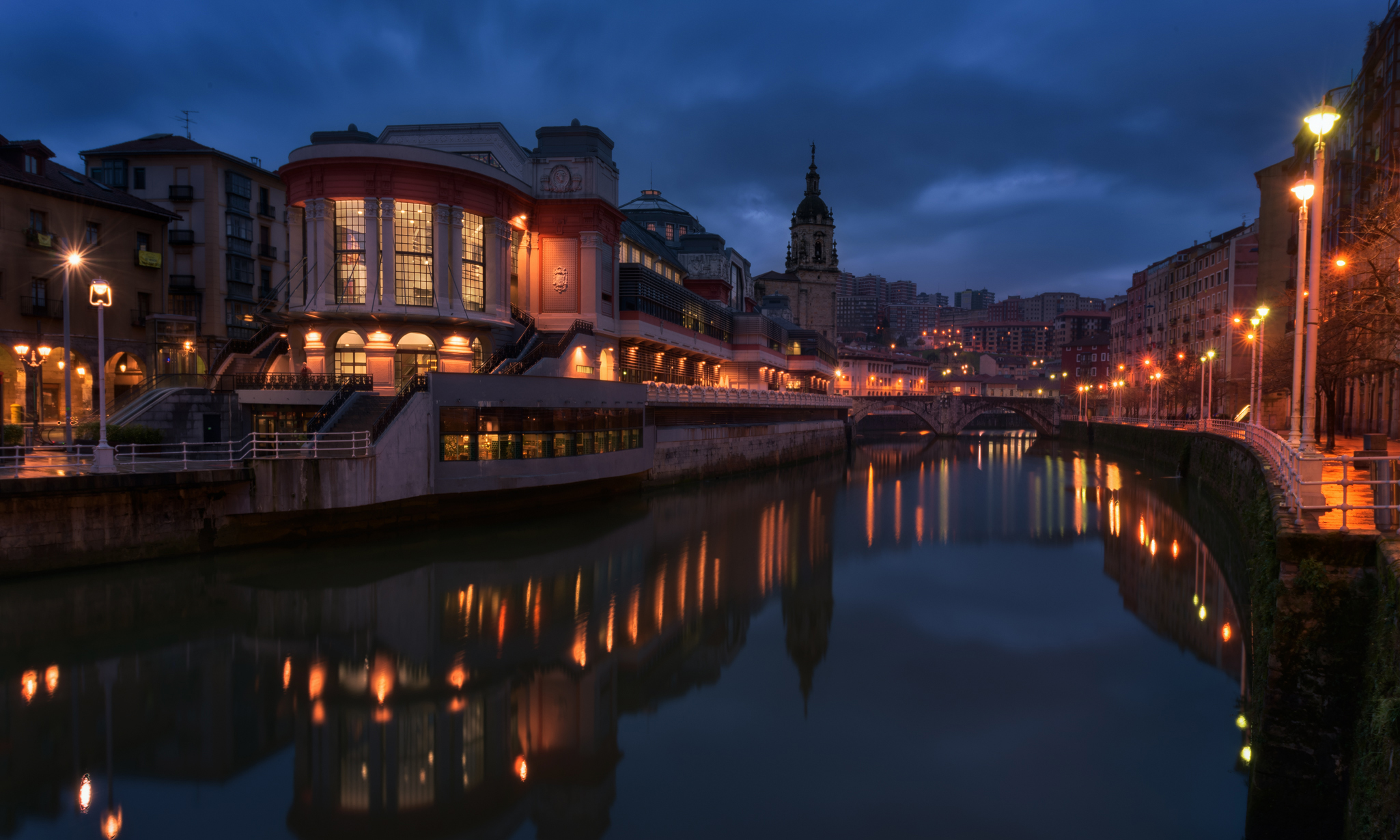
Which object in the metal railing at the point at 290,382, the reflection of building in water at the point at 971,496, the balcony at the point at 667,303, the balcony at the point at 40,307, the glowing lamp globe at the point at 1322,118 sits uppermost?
the balcony at the point at 667,303

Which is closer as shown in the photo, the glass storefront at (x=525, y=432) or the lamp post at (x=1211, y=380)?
the glass storefront at (x=525, y=432)

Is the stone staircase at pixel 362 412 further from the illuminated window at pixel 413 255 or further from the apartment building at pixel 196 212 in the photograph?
the apartment building at pixel 196 212

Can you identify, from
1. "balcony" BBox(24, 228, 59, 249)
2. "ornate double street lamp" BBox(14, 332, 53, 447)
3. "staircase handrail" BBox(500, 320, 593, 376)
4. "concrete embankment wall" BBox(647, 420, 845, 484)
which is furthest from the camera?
"concrete embankment wall" BBox(647, 420, 845, 484)

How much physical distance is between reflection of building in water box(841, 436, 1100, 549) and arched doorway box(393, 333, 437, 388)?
22.0m

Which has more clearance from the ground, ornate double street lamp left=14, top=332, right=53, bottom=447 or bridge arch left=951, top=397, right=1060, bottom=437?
ornate double street lamp left=14, top=332, right=53, bottom=447

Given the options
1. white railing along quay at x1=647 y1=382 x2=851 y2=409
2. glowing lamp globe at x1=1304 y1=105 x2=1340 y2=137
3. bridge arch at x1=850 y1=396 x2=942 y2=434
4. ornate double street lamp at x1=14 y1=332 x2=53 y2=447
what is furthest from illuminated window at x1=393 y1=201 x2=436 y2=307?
bridge arch at x1=850 y1=396 x2=942 y2=434

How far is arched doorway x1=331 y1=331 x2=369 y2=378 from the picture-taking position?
37.6 m

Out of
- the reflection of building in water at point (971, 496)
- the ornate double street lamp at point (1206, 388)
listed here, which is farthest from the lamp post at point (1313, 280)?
the ornate double street lamp at point (1206, 388)

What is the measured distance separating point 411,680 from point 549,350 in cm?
2505

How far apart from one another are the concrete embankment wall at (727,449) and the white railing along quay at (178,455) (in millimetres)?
19303

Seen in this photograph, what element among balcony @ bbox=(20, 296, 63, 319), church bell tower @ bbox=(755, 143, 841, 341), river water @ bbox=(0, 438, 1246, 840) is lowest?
river water @ bbox=(0, 438, 1246, 840)

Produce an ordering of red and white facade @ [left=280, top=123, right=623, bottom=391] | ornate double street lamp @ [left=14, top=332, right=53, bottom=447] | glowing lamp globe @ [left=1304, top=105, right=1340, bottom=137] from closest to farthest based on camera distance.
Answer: glowing lamp globe @ [left=1304, top=105, right=1340, bottom=137], red and white facade @ [left=280, top=123, right=623, bottom=391], ornate double street lamp @ [left=14, top=332, right=53, bottom=447]

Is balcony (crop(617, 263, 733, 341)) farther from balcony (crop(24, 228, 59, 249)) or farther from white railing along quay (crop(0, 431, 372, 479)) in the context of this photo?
balcony (crop(24, 228, 59, 249))

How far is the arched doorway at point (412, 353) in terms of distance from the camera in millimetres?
37625
